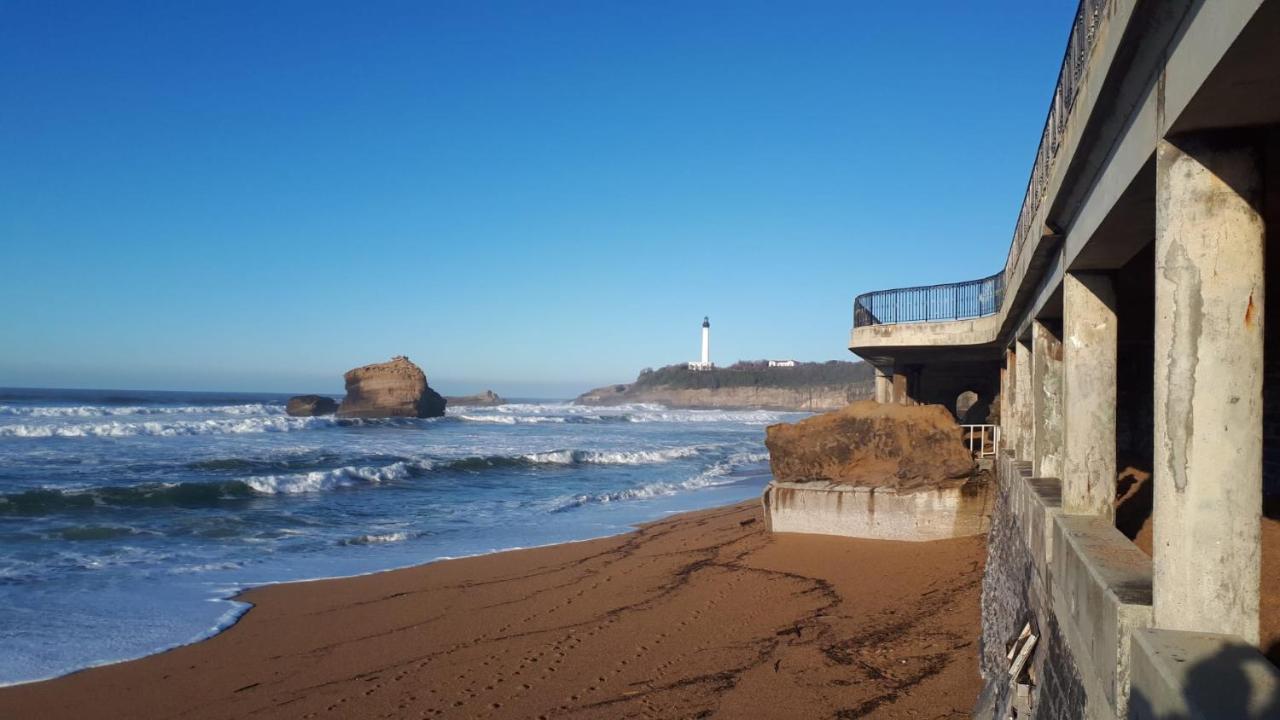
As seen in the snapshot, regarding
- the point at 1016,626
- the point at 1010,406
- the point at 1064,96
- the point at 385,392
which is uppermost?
the point at 1064,96

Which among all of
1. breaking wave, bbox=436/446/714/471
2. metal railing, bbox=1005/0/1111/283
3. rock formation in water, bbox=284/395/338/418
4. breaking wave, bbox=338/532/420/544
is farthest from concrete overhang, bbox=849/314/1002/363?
rock formation in water, bbox=284/395/338/418

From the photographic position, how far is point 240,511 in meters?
19.9

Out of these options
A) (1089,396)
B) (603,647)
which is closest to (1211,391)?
(1089,396)

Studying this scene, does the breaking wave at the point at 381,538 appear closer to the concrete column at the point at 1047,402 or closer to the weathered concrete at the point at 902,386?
the concrete column at the point at 1047,402

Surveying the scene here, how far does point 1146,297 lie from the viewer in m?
9.98

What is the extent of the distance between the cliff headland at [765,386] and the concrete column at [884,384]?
81.6m

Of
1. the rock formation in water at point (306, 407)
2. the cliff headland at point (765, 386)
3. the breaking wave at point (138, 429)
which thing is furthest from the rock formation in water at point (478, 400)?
the breaking wave at point (138, 429)

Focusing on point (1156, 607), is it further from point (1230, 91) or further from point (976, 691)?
point (976, 691)

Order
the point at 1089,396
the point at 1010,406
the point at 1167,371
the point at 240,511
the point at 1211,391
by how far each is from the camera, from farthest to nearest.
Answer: the point at 240,511 → the point at 1010,406 → the point at 1089,396 → the point at 1167,371 → the point at 1211,391

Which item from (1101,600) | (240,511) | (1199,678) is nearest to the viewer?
(1199,678)

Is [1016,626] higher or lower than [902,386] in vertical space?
lower

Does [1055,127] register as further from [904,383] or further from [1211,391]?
[904,383]

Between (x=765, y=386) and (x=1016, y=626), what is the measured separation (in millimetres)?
115766

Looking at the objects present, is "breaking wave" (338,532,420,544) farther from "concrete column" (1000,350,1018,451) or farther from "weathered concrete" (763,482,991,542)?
"concrete column" (1000,350,1018,451)
